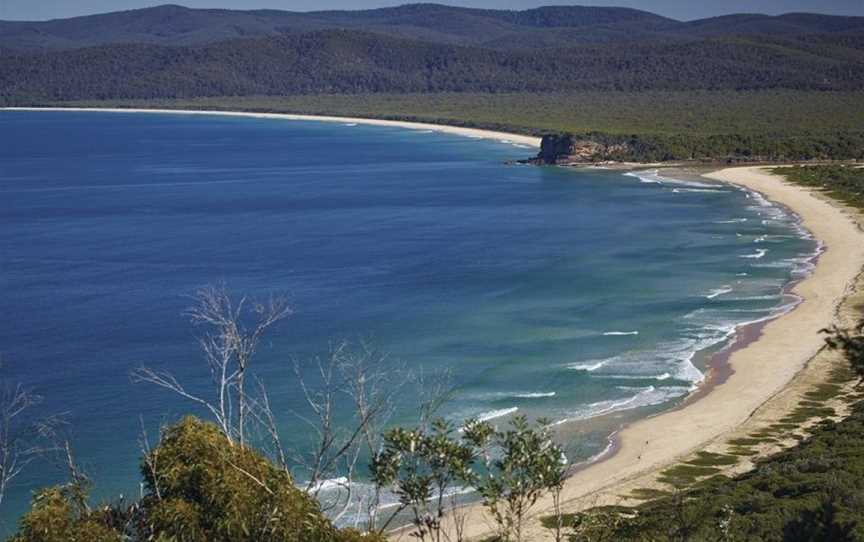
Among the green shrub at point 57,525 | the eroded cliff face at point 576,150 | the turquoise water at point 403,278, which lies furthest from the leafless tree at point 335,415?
the eroded cliff face at point 576,150

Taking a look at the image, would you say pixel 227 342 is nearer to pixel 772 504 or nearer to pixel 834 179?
pixel 772 504

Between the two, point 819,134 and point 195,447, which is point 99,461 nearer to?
point 195,447

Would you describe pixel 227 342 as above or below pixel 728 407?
above

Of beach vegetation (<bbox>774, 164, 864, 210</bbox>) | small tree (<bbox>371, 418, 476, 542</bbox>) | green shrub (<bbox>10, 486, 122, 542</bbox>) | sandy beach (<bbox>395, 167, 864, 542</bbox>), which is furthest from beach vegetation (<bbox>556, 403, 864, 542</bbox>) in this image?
beach vegetation (<bbox>774, 164, 864, 210</bbox>)

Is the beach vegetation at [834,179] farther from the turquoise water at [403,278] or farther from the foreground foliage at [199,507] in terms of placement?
the foreground foliage at [199,507]

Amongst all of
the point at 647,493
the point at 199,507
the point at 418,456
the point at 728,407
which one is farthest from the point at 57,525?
the point at 728,407

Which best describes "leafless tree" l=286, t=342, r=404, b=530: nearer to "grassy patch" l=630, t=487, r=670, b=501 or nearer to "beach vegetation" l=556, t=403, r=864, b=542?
"beach vegetation" l=556, t=403, r=864, b=542

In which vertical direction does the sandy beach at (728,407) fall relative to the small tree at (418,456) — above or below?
below
